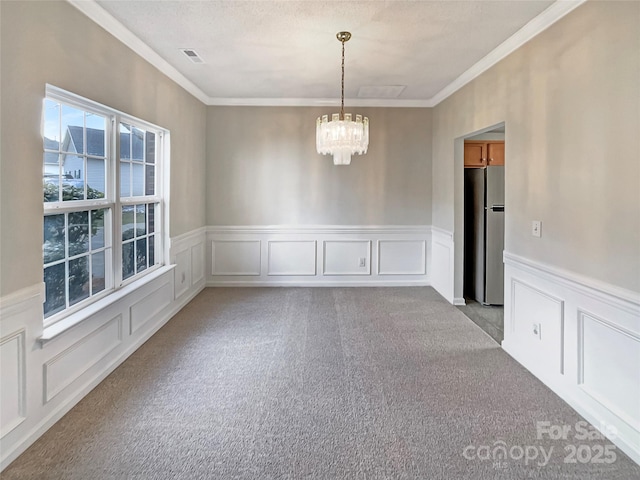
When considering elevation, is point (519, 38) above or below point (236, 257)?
above

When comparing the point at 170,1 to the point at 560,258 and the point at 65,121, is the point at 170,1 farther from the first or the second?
the point at 560,258

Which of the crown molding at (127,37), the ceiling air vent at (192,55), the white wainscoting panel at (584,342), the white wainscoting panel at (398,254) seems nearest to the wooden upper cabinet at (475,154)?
the white wainscoting panel at (398,254)

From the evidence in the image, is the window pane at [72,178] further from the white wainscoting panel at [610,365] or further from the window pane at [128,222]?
the white wainscoting panel at [610,365]

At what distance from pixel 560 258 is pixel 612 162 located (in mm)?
735

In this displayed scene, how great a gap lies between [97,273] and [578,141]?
3532 millimetres

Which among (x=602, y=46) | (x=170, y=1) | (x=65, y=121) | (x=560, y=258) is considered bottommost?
(x=560, y=258)

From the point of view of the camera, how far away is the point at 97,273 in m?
2.87

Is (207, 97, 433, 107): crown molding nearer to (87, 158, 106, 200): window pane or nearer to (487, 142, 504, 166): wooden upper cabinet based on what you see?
(487, 142, 504, 166): wooden upper cabinet

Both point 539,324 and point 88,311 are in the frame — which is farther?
point 539,324

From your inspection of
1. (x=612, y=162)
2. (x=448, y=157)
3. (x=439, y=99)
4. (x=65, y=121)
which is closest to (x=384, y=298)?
A: (x=448, y=157)

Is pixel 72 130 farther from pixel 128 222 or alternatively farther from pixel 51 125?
pixel 128 222

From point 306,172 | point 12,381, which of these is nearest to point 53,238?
point 12,381

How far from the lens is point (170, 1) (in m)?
2.56

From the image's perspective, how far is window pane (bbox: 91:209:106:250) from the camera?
2.79 metres
